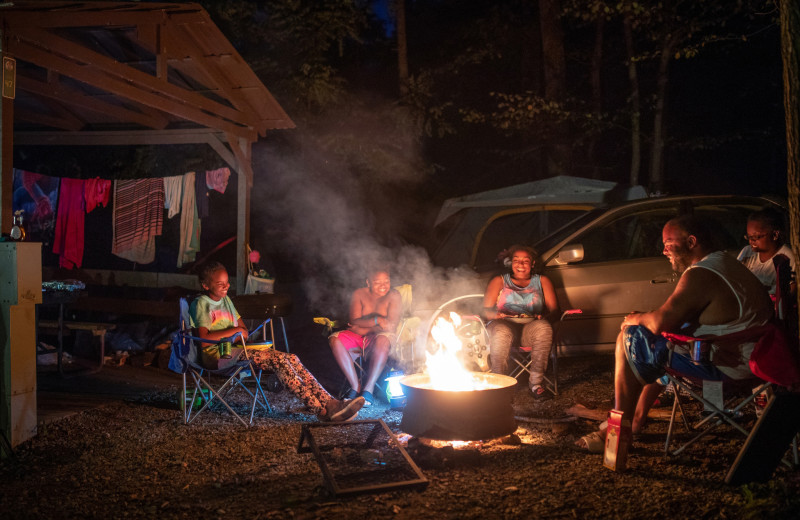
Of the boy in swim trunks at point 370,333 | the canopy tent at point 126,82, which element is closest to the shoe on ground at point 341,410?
the boy in swim trunks at point 370,333

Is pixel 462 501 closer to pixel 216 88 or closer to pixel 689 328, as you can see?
pixel 689 328

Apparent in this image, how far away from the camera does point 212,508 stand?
10.8 ft

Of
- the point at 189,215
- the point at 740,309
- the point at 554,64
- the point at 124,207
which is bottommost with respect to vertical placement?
the point at 740,309

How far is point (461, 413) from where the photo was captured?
12.6ft

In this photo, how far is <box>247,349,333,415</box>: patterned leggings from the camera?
490 cm

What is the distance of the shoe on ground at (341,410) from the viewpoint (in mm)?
4746

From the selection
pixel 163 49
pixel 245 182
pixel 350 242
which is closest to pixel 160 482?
pixel 163 49

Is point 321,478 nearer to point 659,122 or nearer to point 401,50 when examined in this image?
point 659,122

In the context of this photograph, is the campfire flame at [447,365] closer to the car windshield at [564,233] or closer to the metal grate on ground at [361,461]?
the metal grate on ground at [361,461]

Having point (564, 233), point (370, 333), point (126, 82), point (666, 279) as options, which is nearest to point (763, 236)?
point (666, 279)

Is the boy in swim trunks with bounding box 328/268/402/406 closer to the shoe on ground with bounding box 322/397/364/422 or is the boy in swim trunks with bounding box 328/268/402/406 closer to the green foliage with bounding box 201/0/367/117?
the shoe on ground with bounding box 322/397/364/422

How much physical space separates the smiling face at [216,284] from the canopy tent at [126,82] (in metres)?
1.49

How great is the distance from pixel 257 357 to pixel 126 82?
3.45 meters

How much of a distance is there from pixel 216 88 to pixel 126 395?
11.5 feet
